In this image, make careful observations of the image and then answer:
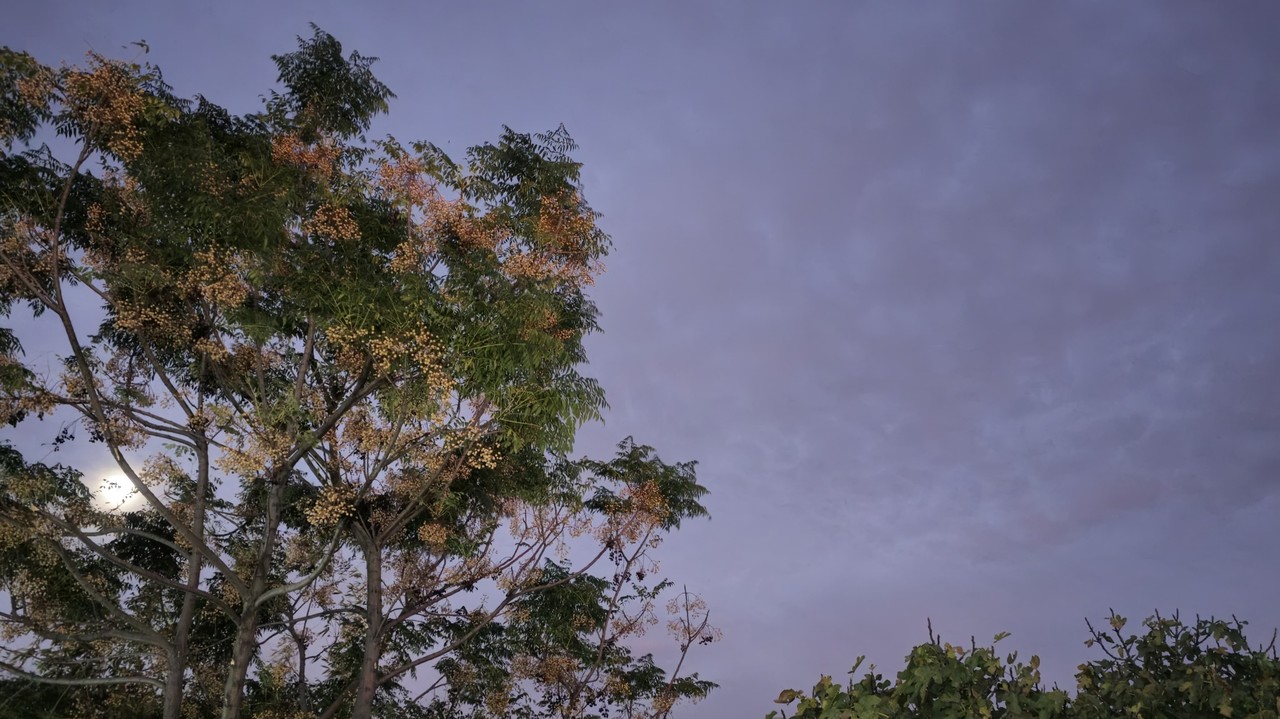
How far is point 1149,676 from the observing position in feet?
15.9

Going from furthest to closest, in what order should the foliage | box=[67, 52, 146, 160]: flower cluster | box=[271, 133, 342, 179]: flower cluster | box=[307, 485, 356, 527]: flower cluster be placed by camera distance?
box=[271, 133, 342, 179]: flower cluster
box=[307, 485, 356, 527]: flower cluster
box=[67, 52, 146, 160]: flower cluster
the foliage

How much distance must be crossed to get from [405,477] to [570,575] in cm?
447

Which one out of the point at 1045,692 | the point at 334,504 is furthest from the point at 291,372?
the point at 1045,692

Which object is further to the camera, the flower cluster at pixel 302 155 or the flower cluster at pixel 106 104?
the flower cluster at pixel 302 155

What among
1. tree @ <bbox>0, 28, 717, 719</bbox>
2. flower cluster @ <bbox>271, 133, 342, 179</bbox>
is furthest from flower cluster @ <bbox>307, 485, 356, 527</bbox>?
flower cluster @ <bbox>271, 133, 342, 179</bbox>

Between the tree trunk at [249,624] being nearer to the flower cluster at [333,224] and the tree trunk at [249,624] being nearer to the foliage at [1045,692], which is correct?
the flower cluster at [333,224]

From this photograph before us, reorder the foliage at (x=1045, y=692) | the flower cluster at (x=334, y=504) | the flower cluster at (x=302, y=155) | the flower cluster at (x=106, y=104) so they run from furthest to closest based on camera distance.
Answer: the flower cluster at (x=302, y=155) → the flower cluster at (x=334, y=504) → the flower cluster at (x=106, y=104) → the foliage at (x=1045, y=692)

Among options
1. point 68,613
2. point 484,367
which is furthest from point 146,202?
point 68,613

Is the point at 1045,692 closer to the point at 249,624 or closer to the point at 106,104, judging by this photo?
the point at 249,624

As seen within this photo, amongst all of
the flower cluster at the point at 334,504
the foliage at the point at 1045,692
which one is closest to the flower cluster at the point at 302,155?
the flower cluster at the point at 334,504

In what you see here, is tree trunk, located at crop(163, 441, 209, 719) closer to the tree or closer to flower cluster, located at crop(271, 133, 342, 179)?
the tree

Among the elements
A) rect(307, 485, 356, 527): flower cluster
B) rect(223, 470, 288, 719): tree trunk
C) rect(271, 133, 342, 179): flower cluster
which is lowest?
rect(223, 470, 288, 719): tree trunk

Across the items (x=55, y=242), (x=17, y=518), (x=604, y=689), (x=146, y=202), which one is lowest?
(x=604, y=689)

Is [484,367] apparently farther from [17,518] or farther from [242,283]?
[17,518]
